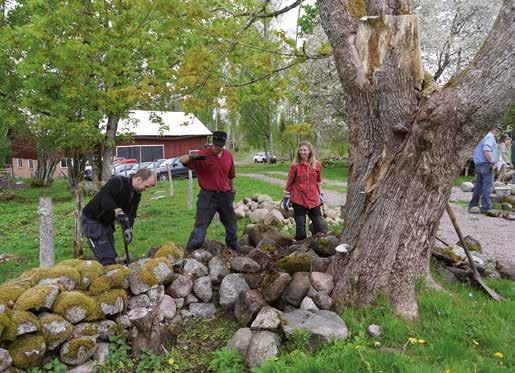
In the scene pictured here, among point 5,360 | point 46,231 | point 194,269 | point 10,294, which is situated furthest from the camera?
point 46,231

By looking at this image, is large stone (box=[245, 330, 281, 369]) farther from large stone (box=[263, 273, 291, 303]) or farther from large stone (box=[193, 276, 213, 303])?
large stone (box=[193, 276, 213, 303])

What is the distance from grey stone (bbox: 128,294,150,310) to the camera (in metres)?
3.88

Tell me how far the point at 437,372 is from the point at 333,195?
37.4ft

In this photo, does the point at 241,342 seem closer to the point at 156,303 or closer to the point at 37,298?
the point at 156,303

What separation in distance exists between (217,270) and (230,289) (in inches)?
14.9

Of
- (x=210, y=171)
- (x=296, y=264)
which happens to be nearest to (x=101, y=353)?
(x=296, y=264)

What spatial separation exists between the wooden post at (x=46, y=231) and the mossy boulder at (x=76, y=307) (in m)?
1.94

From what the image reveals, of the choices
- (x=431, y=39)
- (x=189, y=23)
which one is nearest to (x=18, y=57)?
(x=189, y=23)

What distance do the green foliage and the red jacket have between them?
3.22m

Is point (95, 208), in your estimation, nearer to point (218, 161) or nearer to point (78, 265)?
point (78, 265)

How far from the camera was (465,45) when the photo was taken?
20.8 metres

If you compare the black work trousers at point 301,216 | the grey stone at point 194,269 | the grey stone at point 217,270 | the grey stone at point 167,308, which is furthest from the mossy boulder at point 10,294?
the black work trousers at point 301,216

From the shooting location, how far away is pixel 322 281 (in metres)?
4.18

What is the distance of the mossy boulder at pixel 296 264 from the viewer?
4.48m
